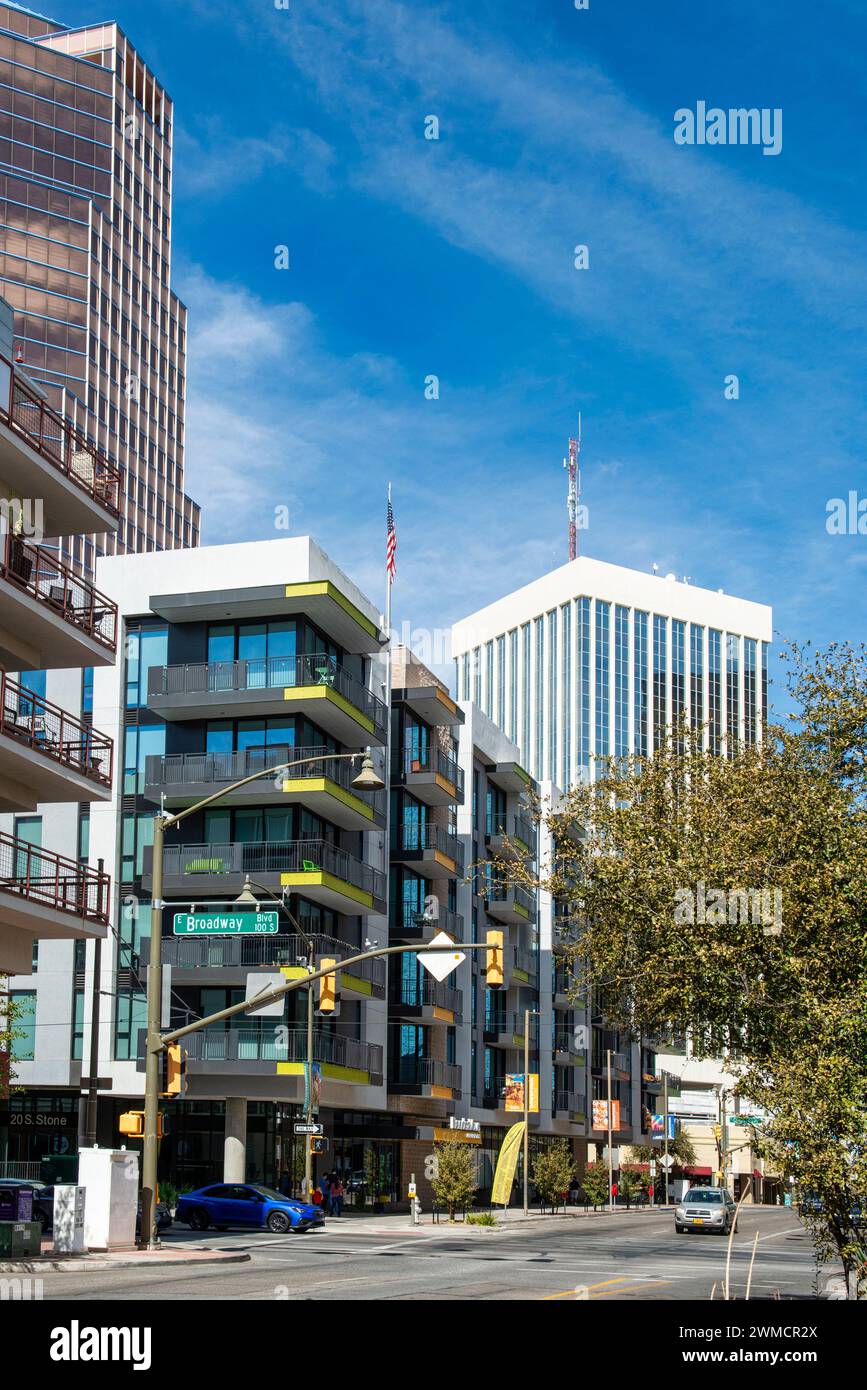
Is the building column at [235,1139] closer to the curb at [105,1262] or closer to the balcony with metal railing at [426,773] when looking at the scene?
the balcony with metal railing at [426,773]

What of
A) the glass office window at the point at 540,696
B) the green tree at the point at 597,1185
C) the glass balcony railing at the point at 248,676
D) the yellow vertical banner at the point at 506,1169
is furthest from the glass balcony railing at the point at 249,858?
the glass office window at the point at 540,696

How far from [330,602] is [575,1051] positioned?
4970 cm

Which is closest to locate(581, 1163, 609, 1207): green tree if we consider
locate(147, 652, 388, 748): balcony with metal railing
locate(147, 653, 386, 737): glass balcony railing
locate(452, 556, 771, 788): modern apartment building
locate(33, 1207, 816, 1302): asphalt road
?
locate(33, 1207, 816, 1302): asphalt road

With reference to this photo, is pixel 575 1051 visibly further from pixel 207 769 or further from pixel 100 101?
pixel 100 101

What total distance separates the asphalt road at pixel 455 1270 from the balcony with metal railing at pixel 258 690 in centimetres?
1663

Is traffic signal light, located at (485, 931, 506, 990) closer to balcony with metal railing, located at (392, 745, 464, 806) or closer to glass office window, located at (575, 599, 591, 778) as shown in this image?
balcony with metal railing, located at (392, 745, 464, 806)

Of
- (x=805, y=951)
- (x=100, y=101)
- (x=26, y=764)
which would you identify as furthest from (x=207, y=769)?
(x=100, y=101)

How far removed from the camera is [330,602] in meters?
52.1

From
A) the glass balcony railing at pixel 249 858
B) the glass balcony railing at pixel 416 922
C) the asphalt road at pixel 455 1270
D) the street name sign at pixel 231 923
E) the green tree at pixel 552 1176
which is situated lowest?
the green tree at pixel 552 1176

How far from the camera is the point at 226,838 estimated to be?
5278cm

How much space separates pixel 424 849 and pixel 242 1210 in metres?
23.6

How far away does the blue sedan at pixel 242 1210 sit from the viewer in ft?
136

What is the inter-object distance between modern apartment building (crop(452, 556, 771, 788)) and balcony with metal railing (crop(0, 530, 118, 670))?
15141 cm
